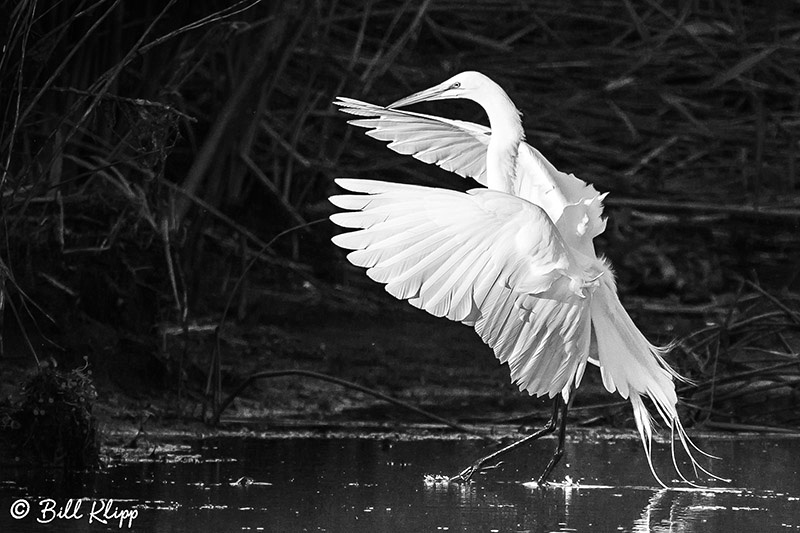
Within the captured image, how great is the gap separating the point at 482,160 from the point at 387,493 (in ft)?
5.10

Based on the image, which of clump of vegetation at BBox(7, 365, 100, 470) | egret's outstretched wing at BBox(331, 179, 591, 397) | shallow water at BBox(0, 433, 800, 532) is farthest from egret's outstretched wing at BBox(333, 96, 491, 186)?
clump of vegetation at BBox(7, 365, 100, 470)

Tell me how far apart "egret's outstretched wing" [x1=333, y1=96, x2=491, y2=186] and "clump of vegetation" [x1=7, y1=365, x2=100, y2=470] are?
1.36 meters

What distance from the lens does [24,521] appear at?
3.22 meters

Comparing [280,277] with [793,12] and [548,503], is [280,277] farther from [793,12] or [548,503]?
[793,12]

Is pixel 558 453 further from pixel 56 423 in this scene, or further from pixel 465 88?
pixel 56 423

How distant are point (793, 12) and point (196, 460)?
6083 mm

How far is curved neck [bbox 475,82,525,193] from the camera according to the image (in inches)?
175

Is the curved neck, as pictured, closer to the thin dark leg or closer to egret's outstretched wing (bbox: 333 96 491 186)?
egret's outstretched wing (bbox: 333 96 491 186)

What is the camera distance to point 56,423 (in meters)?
3.97

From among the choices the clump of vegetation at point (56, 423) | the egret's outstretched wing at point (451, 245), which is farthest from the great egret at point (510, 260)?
the clump of vegetation at point (56, 423)

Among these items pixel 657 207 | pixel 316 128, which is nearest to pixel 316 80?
pixel 316 128

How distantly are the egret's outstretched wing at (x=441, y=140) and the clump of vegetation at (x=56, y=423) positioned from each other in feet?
4.45

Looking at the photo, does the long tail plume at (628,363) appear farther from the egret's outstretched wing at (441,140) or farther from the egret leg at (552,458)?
the egret's outstretched wing at (441,140)

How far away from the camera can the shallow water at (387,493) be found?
3.38 meters
